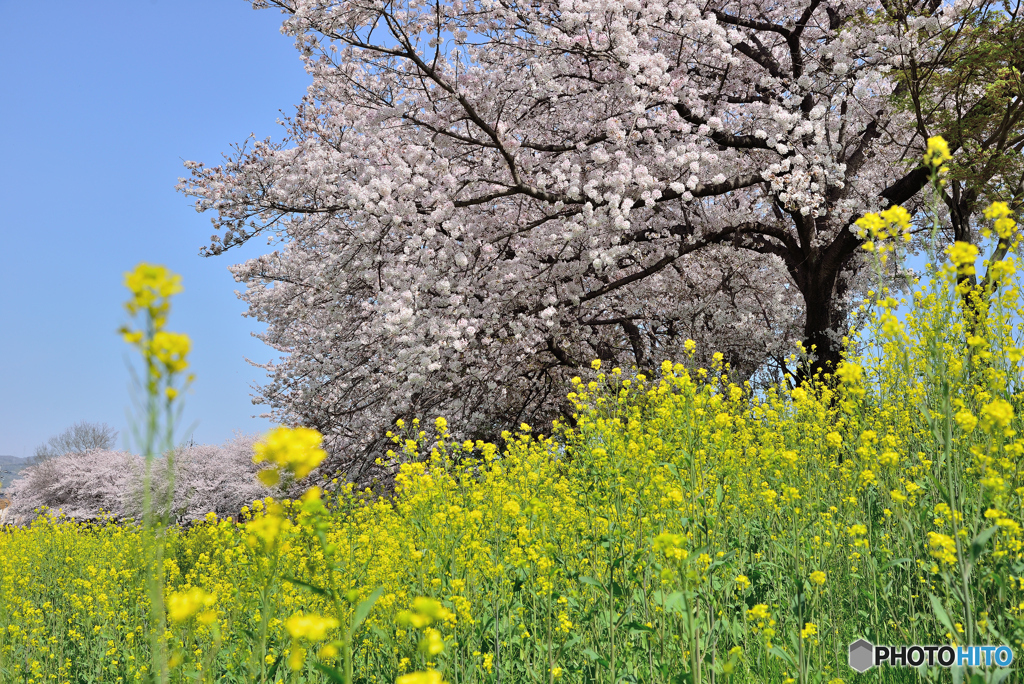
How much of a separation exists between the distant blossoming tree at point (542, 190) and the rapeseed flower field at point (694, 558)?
3.85 metres

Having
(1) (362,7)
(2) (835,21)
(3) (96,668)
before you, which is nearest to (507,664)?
(3) (96,668)

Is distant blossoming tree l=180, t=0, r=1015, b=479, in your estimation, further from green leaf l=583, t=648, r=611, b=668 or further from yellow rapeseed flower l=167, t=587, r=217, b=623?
yellow rapeseed flower l=167, t=587, r=217, b=623

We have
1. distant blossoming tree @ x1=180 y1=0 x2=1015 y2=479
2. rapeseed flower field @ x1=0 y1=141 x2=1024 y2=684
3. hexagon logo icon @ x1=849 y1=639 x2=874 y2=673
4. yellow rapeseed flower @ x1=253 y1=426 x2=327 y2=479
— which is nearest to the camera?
yellow rapeseed flower @ x1=253 y1=426 x2=327 y2=479

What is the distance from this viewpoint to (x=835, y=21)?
11.0 meters

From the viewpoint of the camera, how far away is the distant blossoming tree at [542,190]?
8383mm

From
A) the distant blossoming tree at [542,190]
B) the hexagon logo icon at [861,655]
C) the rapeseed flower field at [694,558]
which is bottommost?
the hexagon logo icon at [861,655]

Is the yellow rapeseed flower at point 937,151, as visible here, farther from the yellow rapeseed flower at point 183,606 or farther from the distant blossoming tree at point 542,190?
the distant blossoming tree at point 542,190

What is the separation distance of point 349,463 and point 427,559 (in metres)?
7.89

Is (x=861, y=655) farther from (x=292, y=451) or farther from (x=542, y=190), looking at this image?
(x=542, y=190)

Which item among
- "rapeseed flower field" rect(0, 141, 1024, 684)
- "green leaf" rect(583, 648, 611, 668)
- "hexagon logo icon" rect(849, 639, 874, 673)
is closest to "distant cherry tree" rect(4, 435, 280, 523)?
"rapeseed flower field" rect(0, 141, 1024, 684)

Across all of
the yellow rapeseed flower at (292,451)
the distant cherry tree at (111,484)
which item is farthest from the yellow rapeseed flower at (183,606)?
the distant cherry tree at (111,484)

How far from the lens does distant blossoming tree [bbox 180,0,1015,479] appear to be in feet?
27.5

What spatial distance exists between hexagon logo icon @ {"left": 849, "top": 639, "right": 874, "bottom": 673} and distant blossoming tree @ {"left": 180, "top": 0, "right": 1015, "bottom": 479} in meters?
5.51

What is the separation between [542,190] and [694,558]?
7.42 meters
